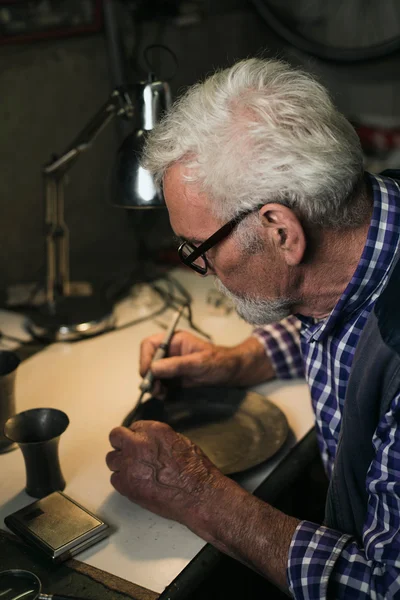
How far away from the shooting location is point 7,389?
128 cm

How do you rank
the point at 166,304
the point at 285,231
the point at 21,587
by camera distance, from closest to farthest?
1. the point at 21,587
2. the point at 285,231
3. the point at 166,304

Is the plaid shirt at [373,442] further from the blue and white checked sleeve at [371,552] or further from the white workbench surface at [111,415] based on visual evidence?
the white workbench surface at [111,415]

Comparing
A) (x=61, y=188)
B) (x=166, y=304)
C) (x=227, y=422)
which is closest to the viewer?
(x=227, y=422)

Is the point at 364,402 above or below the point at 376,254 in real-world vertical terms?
below

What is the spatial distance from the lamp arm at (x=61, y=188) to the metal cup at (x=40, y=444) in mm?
620

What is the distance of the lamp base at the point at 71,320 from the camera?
5.66ft

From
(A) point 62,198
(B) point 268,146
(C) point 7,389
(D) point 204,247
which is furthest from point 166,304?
(B) point 268,146

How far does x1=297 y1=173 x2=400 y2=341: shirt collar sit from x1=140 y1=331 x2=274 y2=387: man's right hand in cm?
41

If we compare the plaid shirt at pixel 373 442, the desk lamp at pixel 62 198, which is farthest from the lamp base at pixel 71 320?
the plaid shirt at pixel 373 442

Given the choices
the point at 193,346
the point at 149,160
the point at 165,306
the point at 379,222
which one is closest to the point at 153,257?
the point at 165,306

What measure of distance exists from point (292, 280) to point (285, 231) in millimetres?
111

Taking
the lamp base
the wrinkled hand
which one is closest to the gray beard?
the wrinkled hand

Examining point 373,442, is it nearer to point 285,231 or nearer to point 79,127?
point 285,231

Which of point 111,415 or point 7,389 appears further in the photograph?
point 111,415
